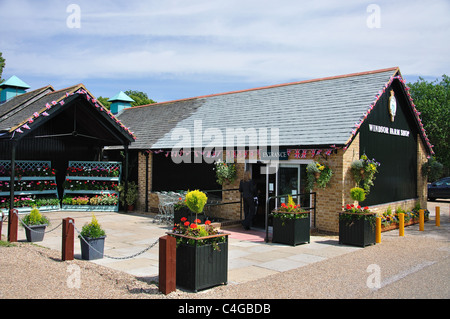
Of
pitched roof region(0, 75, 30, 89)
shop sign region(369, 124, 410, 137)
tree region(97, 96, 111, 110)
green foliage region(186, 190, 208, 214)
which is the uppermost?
tree region(97, 96, 111, 110)

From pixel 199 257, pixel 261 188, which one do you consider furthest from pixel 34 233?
pixel 261 188

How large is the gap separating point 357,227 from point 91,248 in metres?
6.63

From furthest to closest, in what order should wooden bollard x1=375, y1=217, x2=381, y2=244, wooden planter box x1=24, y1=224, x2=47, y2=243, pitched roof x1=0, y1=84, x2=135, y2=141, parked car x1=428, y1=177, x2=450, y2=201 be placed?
parked car x1=428, y1=177, x2=450, y2=201 → pitched roof x1=0, y1=84, x2=135, y2=141 → wooden bollard x1=375, y1=217, x2=381, y2=244 → wooden planter box x1=24, y1=224, x2=47, y2=243

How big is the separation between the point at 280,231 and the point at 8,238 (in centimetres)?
702

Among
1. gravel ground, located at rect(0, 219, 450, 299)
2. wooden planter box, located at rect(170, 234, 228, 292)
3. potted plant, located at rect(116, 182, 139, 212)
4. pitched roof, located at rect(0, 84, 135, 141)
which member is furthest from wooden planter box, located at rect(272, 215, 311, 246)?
pitched roof, located at rect(0, 84, 135, 141)

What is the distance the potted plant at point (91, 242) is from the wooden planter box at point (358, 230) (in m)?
6.19

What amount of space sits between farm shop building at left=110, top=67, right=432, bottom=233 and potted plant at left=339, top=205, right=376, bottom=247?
1.10 m

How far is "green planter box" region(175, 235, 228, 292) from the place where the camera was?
642 cm

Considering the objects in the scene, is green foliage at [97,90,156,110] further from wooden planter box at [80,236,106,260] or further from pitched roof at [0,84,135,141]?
wooden planter box at [80,236,106,260]

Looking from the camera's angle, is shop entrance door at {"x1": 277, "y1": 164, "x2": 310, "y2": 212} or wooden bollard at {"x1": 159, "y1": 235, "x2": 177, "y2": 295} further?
shop entrance door at {"x1": 277, "y1": 164, "x2": 310, "y2": 212}

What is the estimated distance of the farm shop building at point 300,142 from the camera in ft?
39.6
